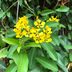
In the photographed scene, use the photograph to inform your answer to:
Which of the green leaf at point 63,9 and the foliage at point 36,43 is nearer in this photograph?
the foliage at point 36,43

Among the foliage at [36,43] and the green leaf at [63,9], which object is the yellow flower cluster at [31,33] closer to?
the foliage at [36,43]

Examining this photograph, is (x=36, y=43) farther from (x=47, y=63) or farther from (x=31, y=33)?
(x=47, y=63)

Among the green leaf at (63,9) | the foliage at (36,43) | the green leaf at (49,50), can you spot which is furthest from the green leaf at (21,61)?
the green leaf at (63,9)

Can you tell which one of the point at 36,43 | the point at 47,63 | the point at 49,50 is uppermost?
the point at 36,43

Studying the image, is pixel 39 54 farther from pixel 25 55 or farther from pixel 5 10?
pixel 5 10

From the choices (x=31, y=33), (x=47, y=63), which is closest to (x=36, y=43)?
(x=31, y=33)

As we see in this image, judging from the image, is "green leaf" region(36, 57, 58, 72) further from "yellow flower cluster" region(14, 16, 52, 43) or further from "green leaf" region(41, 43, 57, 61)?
"yellow flower cluster" region(14, 16, 52, 43)

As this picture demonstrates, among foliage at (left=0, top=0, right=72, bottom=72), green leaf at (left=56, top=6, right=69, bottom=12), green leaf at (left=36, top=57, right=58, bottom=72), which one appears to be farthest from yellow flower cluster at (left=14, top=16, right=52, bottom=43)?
green leaf at (left=56, top=6, right=69, bottom=12)

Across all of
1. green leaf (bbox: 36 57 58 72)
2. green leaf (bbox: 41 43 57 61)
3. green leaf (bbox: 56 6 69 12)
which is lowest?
green leaf (bbox: 36 57 58 72)
